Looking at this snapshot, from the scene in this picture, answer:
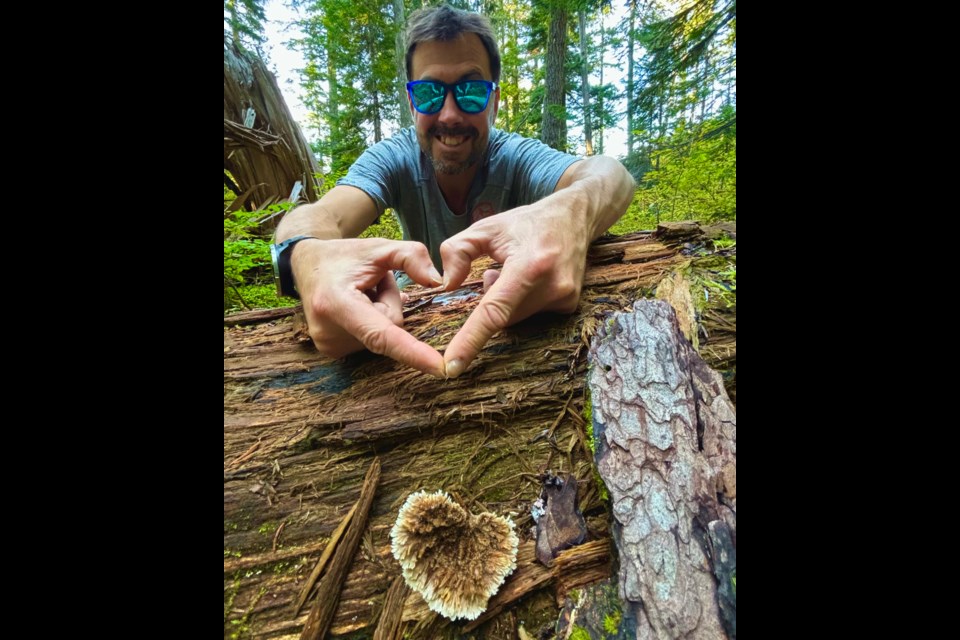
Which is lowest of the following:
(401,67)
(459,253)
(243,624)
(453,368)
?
(243,624)

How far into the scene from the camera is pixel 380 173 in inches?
56.3

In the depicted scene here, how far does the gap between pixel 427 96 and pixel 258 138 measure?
0.77 meters

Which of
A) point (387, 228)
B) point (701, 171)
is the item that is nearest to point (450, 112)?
point (387, 228)

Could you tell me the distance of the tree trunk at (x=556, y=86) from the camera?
1.51 meters

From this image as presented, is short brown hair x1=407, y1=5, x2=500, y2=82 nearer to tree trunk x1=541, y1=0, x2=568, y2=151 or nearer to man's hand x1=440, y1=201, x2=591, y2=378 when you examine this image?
tree trunk x1=541, y1=0, x2=568, y2=151

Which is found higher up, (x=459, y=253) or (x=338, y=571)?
(x=459, y=253)

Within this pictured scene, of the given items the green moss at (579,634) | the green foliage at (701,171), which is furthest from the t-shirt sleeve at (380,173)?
the green moss at (579,634)

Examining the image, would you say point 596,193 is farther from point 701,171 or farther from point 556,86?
point 556,86

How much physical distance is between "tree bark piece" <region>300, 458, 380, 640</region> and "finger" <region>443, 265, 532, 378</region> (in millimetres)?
248

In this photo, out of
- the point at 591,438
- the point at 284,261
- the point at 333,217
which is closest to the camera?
the point at 591,438

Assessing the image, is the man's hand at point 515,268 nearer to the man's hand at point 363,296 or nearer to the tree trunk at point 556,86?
the man's hand at point 363,296
